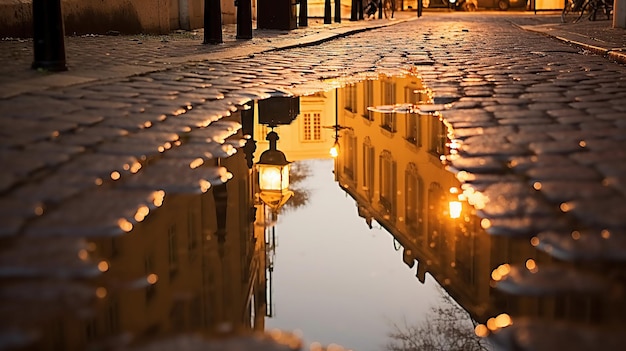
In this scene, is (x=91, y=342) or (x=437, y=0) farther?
(x=437, y=0)

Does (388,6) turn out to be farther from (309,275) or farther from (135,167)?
(309,275)

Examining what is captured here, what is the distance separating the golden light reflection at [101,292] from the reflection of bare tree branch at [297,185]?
3.96 feet

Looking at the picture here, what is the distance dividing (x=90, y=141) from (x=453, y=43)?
12.2 meters

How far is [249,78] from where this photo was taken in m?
7.99

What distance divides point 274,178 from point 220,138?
96 cm

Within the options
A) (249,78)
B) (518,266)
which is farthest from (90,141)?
(249,78)

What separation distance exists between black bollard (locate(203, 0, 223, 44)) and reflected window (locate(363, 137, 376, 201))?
24.6 feet

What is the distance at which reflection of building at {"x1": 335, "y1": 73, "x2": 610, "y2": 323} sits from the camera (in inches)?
79.4

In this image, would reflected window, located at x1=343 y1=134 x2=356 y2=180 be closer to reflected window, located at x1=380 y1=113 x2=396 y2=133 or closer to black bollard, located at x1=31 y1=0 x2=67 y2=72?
reflected window, located at x1=380 y1=113 x2=396 y2=133

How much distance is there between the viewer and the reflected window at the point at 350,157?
3844mm

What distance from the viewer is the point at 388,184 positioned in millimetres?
3596

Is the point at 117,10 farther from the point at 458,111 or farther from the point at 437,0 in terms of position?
the point at 437,0

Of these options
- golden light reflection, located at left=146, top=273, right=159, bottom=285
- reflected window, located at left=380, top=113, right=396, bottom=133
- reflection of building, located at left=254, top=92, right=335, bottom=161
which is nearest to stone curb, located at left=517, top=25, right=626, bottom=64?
reflected window, located at left=380, top=113, right=396, bottom=133

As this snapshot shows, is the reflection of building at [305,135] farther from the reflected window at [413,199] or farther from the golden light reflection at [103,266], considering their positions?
the golden light reflection at [103,266]
